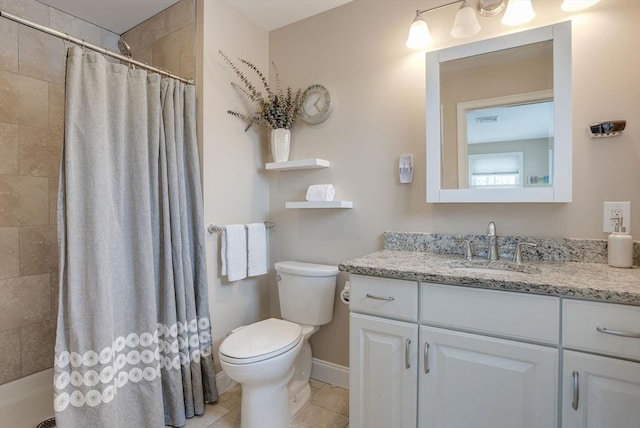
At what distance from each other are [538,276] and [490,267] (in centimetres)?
30

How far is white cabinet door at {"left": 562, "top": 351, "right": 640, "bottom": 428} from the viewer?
0.95 meters

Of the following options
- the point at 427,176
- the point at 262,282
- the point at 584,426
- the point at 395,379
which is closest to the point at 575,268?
the point at 584,426

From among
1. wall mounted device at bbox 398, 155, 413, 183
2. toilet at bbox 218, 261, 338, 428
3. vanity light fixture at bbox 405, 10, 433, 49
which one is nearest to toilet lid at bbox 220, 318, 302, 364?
toilet at bbox 218, 261, 338, 428

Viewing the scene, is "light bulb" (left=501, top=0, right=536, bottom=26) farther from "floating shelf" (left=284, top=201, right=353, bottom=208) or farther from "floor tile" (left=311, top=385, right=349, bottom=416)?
"floor tile" (left=311, top=385, right=349, bottom=416)

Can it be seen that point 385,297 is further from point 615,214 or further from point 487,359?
point 615,214

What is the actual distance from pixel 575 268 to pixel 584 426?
1.84 ft

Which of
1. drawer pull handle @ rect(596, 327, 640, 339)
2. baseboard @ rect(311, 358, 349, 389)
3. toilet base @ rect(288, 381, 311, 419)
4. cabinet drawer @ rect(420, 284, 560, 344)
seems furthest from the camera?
baseboard @ rect(311, 358, 349, 389)

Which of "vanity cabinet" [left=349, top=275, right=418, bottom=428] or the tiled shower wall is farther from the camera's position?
the tiled shower wall

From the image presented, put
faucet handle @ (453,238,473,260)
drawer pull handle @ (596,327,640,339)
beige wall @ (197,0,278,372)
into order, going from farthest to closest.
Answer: beige wall @ (197,0,278,372)
faucet handle @ (453,238,473,260)
drawer pull handle @ (596,327,640,339)

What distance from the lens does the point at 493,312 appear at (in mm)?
1120

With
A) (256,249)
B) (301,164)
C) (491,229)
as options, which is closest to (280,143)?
(301,164)

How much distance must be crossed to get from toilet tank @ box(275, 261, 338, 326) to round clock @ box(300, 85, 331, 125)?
94 cm

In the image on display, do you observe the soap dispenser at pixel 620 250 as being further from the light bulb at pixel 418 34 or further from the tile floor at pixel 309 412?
the tile floor at pixel 309 412

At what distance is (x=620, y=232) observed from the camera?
4.31ft
